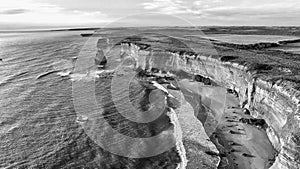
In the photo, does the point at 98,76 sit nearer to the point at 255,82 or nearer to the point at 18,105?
the point at 18,105

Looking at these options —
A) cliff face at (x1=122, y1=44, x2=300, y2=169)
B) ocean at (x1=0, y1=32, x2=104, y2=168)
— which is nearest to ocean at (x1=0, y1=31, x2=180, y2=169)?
ocean at (x1=0, y1=32, x2=104, y2=168)

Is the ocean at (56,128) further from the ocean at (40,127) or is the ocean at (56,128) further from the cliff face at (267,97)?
the cliff face at (267,97)

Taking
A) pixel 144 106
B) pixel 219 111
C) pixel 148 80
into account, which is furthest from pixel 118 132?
pixel 148 80

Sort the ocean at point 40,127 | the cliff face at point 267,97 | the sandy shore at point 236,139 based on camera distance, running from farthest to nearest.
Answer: the ocean at point 40,127 < the sandy shore at point 236,139 < the cliff face at point 267,97

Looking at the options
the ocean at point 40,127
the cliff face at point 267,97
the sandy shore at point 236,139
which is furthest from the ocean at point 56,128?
the cliff face at point 267,97

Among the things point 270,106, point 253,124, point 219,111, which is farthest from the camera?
point 219,111

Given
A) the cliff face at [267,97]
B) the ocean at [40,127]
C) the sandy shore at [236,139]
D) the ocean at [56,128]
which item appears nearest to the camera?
the cliff face at [267,97]
